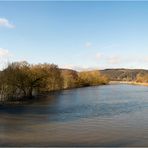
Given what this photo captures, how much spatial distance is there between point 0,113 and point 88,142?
1829cm

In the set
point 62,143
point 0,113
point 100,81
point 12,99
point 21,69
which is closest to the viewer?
point 62,143

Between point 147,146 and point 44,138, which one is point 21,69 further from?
point 147,146

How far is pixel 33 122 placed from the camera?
29.1m

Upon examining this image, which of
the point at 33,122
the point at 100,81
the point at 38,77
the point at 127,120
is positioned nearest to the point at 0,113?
the point at 33,122

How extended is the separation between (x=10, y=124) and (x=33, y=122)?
2.21m

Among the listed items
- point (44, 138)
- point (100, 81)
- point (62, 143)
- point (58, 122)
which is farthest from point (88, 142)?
point (100, 81)

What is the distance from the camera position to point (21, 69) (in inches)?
2319

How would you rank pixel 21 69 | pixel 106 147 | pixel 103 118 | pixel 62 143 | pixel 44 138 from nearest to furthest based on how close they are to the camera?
1. pixel 106 147
2. pixel 62 143
3. pixel 44 138
4. pixel 103 118
5. pixel 21 69

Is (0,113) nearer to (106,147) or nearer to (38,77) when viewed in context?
(106,147)

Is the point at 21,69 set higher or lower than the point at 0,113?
higher

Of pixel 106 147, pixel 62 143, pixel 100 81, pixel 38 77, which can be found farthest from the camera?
pixel 100 81

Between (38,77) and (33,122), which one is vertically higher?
(38,77)

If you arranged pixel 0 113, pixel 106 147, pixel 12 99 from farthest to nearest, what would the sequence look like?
pixel 12 99 < pixel 0 113 < pixel 106 147

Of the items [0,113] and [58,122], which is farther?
[0,113]
